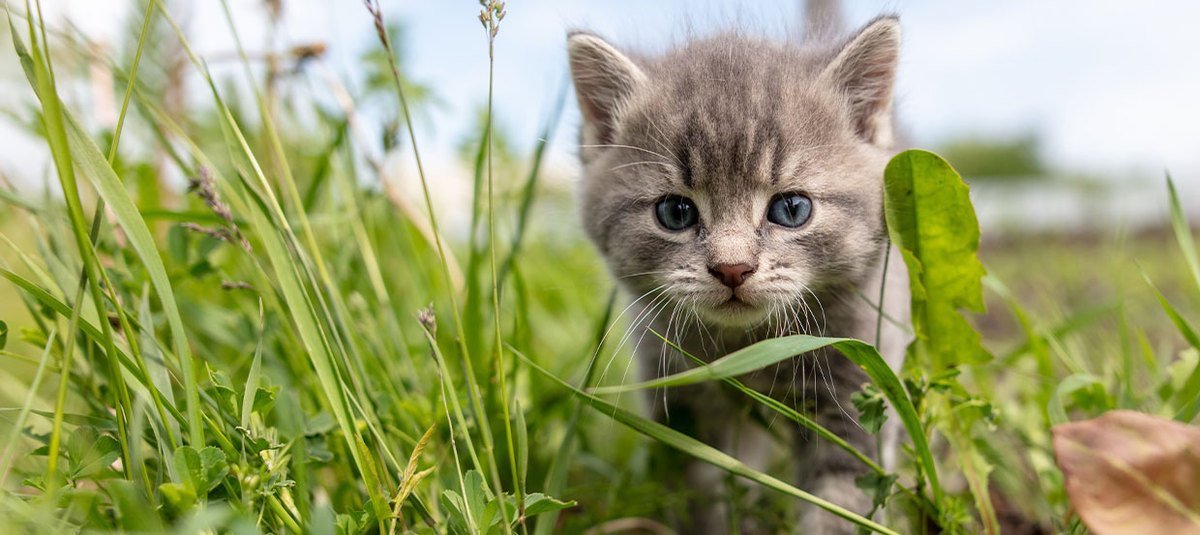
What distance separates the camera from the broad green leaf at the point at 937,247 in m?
1.48

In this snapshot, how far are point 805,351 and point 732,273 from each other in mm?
265

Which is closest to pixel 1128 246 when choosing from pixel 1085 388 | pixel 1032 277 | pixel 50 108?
pixel 1032 277

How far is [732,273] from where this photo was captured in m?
1.56

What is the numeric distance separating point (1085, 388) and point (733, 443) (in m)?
0.83

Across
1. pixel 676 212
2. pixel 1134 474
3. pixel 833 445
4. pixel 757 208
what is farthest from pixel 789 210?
pixel 1134 474

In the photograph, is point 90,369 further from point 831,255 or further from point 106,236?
point 831,255

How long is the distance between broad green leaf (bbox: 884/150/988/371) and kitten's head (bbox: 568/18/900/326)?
0.19m

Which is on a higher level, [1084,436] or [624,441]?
[1084,436]

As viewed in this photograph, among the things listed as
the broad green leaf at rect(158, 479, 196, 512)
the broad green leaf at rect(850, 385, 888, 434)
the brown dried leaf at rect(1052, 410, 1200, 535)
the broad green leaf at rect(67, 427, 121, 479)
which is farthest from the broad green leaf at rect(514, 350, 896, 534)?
the broad green leaf at rect(67, 427, 121, 479)

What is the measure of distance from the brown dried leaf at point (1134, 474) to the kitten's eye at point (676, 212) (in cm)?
83

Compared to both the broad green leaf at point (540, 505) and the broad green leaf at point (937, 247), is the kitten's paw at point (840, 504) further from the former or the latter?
the broad green leaf at point (540, 505)

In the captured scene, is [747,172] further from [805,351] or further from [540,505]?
[540,505]

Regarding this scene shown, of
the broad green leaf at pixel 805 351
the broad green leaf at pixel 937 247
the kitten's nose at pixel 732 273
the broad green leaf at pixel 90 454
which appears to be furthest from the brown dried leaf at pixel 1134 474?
the broad green leaf at pixel 90 454

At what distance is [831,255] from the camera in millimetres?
1682
